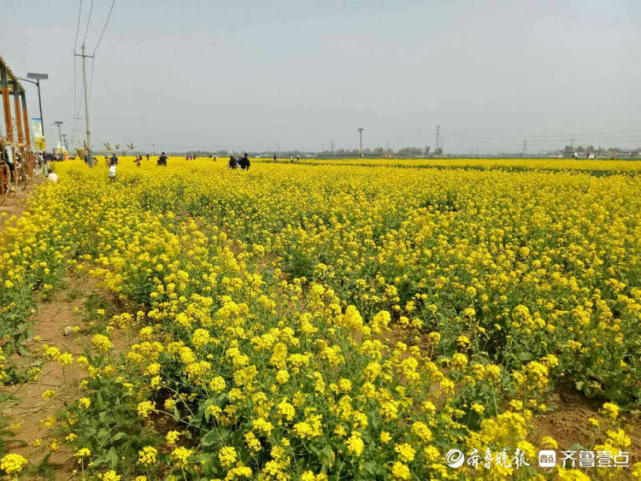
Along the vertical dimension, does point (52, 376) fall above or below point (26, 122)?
below

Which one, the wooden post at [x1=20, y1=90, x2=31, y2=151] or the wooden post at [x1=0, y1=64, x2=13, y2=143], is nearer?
the wooden post at [x1=0, y1=64, x2=13, y2=143]

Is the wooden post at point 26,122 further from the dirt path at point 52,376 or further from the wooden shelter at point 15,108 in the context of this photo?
the dirt path at point 52,376

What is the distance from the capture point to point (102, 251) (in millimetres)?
7402

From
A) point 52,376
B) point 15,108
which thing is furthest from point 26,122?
point 52,376

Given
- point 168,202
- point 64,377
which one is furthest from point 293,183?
point 64,377

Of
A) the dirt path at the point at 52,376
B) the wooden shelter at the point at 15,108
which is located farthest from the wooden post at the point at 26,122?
the dirt path at the point at 52,376

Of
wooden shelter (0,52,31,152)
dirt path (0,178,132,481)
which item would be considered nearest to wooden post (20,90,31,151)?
wooden shelter (0,52,31,152)

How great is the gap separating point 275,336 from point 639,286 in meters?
5.42

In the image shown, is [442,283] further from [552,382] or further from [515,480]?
[515,480]

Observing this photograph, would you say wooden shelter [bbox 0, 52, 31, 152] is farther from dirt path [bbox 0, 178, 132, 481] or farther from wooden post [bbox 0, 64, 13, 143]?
dirt path [bbox 0, 178, 132, 481]

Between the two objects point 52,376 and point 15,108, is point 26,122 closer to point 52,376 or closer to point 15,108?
point 15,108

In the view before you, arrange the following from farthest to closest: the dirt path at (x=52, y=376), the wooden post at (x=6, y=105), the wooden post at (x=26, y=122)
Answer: the wooden post at (x=26, y=122) < the wooden post at (x=6, y=105) < the dirt path at (x=52, y=376)

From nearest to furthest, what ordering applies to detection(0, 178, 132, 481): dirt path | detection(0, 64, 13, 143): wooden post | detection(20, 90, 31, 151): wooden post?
1. detection(0, 178, 132, 481): dirt path
2. detection(0, 64, 13, 143): wooden post
3. detection(20, 90, 31, 151): wooden post

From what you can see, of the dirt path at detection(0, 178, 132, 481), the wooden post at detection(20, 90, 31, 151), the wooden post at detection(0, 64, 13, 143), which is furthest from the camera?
the wooden post at detection(20, 90, 31, 151)
